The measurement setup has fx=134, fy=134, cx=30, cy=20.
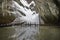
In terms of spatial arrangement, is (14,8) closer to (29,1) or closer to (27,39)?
(29,1)

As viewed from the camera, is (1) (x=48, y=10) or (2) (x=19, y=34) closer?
(2) (x=19, y=34)

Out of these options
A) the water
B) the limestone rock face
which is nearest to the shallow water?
the water

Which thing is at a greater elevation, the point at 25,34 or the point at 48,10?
the point at 48,10

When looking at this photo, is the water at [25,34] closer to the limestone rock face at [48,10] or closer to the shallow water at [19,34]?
the shallow water at [19,34]

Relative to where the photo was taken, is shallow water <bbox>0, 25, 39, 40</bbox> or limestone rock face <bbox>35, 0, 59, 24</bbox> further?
limestone rock face <bbox>35, 0, 59, 24</bbox>

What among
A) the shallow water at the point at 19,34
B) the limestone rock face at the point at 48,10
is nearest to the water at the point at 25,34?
the shallow water at the point at 19,34

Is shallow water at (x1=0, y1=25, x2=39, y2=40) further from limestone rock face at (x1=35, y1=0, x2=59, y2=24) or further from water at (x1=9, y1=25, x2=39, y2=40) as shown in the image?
limestone rock face at (x1=35, y1=0, x2=59, y2=24)

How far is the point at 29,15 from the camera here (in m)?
2.04

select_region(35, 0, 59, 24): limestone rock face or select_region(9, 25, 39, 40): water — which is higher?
select_region(35, 0, 59, 24): limestone rock face

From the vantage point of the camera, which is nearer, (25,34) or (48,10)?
(25,34)

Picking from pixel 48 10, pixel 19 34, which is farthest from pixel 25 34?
pixel 48 10

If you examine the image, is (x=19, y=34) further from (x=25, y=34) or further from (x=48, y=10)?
(x=48, y=10)

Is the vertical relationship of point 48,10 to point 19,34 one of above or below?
above

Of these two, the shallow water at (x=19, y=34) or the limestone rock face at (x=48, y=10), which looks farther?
the limestone rock face at (x=48, y=10)
